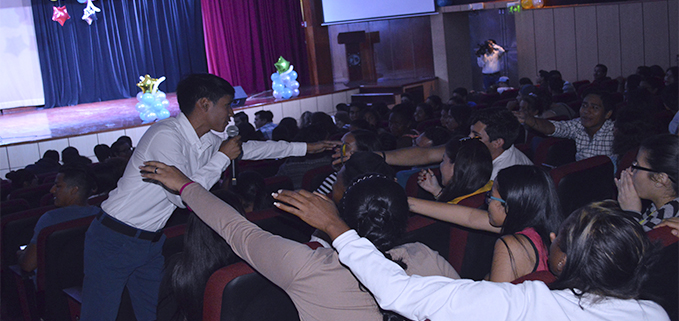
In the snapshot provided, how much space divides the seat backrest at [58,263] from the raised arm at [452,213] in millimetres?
1507

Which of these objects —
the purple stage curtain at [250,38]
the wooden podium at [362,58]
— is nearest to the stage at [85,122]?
the purple stage curtain at [250,38]

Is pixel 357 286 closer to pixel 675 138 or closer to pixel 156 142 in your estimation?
pixel 156 142

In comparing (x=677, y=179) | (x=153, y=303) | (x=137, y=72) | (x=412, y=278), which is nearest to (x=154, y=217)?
(x=153, y=303)

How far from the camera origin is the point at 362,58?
13.2 m

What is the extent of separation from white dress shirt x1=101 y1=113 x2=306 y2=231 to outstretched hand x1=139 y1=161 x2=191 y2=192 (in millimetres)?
454

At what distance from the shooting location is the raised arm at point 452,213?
1.88 meters

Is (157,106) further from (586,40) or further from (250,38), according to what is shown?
(586,40)

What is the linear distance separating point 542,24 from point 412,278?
36.3 ft

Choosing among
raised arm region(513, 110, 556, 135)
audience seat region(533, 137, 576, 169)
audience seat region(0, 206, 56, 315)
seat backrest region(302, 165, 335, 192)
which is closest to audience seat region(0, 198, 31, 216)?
audience seat region(0, 206, 56, 315)

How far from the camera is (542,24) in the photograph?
11.0 meters

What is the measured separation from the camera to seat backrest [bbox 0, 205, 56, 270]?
3.08 metres

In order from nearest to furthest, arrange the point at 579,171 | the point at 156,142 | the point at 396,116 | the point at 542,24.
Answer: the point at 156,142, the point at 579,171, the point at 396,116, the point at 542,24

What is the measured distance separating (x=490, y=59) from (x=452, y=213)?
1002 cm

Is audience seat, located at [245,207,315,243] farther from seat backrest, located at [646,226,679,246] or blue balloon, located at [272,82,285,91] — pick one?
blue balloon, located at [272,82,285,91]
